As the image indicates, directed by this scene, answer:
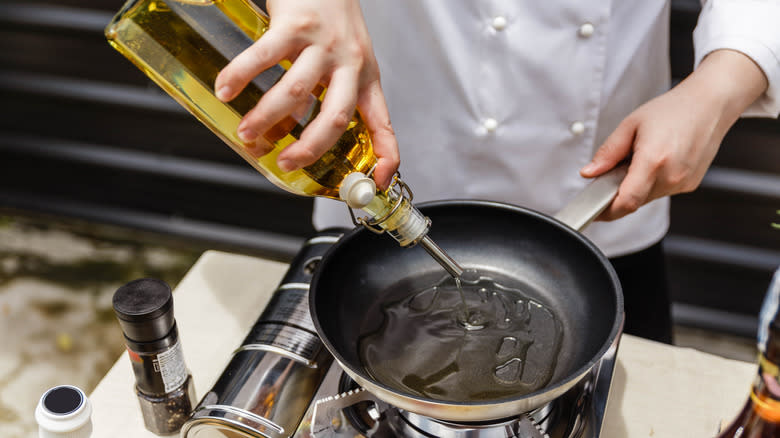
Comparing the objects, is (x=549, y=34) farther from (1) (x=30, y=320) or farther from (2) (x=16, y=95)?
(2) (x=16, y=95)

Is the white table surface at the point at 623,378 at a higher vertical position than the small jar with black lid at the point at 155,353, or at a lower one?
lower

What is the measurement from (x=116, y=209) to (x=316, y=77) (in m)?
2.26

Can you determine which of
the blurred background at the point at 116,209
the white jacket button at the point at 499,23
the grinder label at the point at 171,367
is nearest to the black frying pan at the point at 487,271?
the grinder label at the point at 171,367

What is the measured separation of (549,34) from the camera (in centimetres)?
112

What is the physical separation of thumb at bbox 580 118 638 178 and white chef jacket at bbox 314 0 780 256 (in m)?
0.15

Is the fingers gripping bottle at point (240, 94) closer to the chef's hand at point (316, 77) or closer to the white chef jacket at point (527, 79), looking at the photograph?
the chef's hand at point (316, 77)

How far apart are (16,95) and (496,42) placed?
2198 millimetres

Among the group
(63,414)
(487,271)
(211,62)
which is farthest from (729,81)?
(63,414)

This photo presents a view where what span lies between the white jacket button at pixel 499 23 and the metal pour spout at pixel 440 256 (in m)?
0.44

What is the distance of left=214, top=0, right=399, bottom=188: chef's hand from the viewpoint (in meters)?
0.69

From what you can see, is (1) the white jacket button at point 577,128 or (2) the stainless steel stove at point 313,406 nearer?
(2) the stainless steel stove at point 313,406

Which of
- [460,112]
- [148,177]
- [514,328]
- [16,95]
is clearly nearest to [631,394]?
[514,328]

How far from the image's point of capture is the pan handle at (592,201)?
95cm

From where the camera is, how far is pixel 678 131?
3.30ft
